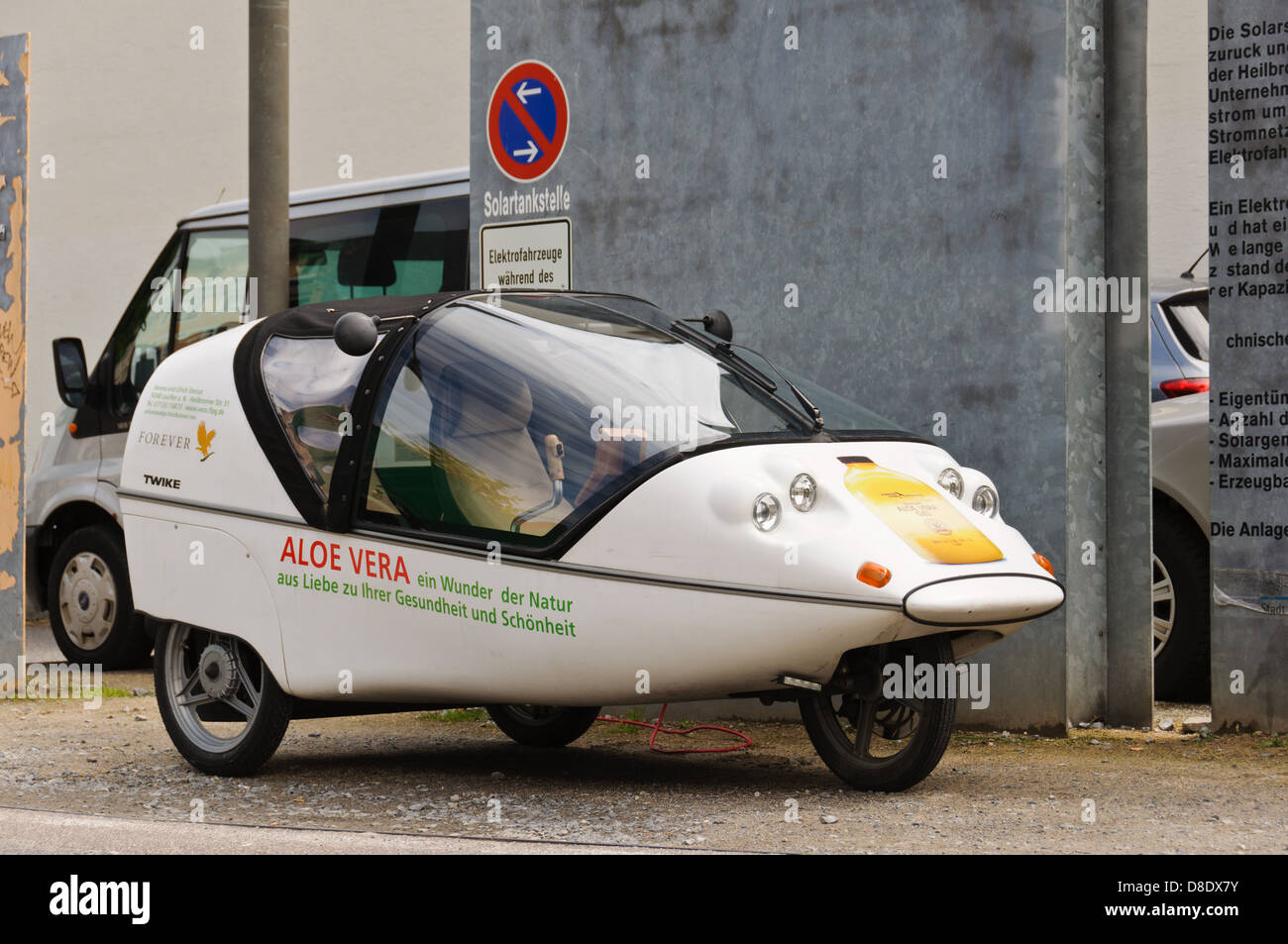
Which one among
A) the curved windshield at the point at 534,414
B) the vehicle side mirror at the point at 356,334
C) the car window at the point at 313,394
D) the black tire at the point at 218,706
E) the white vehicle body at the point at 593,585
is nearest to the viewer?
the white vehicle body at the point at 593,585

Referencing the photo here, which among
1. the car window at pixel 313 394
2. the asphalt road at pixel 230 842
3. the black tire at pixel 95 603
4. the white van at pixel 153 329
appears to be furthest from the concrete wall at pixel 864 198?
the black tire at pixel 95 603

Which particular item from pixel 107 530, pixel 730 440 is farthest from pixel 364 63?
pixel 730 440

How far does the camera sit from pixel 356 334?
20.4ft

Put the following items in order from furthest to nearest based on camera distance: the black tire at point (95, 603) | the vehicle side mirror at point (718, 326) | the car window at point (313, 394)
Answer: the black tire at point (95, 603) < the vehicle side mirror at point (718, 326) < the car window at point (313, 394)

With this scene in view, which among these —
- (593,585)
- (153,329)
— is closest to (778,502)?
(593,585)

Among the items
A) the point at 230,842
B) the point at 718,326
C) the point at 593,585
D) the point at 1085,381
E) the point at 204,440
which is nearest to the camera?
the point at 230,842

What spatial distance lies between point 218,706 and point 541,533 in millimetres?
1775

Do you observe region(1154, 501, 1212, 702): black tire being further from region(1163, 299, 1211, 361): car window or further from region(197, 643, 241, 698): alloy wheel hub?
region(197, 643, 241, 698): alloy wheel hub

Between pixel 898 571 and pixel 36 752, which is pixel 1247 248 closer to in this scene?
pixel 898 571

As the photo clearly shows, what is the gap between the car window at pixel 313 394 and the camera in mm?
6418

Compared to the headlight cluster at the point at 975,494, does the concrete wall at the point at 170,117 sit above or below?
above

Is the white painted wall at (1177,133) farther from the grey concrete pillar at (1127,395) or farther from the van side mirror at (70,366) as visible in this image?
the van side mirror at (70,366)

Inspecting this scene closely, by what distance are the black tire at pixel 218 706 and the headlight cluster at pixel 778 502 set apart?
208 cm

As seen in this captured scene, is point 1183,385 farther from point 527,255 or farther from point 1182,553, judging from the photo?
point 527,255
